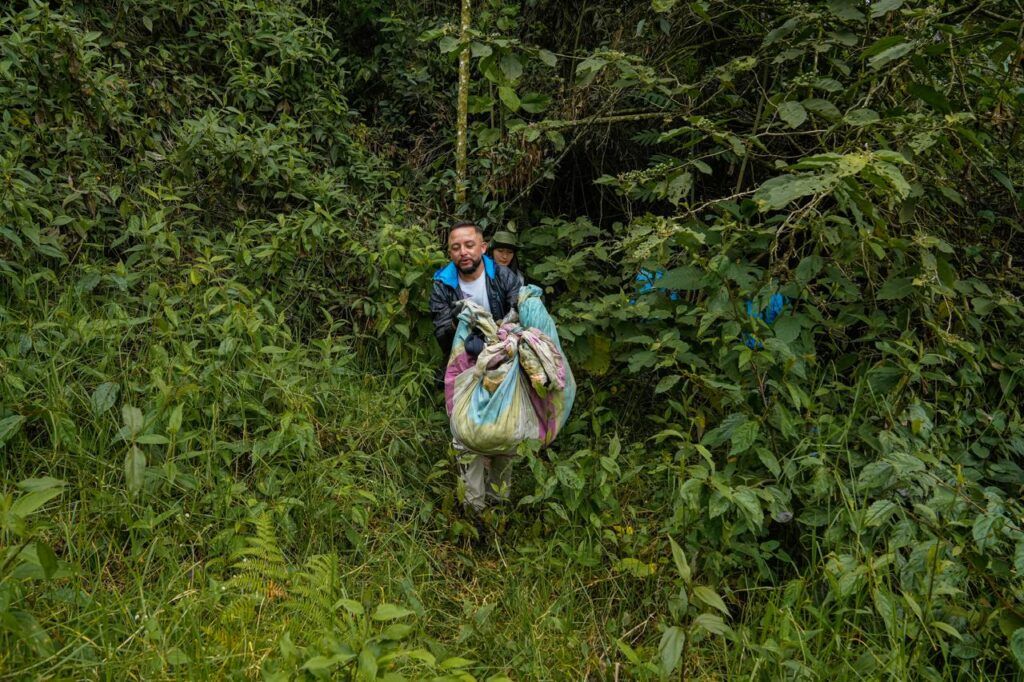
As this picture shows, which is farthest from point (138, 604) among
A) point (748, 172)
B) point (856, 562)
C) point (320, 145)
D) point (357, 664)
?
point (748, 172)

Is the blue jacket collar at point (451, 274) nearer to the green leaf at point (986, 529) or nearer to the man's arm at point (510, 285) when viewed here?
the man's arm at point (510, 285)

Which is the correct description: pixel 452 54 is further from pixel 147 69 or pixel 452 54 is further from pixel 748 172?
pixel 147 69

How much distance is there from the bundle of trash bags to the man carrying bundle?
11 centimetres

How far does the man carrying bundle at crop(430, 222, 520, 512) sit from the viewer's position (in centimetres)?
355

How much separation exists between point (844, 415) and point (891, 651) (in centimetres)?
130

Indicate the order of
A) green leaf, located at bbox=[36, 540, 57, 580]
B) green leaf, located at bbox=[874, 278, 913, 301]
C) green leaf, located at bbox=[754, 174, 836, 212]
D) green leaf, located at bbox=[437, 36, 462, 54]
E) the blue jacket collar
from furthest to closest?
the blue jacket collar < green leaf, located at bbox=[437, 36, 462, 54] < green leaf, located at bbox=[874, 278, 913, 301] < green leaf, located at bbox=[754, 174, 836, 212] < green leaf, located at bbox=[36, 540, 57, 580]

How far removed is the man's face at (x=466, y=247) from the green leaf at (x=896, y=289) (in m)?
2.03

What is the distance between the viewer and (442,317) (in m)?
3.87

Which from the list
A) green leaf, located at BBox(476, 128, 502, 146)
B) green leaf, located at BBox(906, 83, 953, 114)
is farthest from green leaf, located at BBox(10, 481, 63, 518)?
green leaf, located at BBox(906, 83, 953, 114)

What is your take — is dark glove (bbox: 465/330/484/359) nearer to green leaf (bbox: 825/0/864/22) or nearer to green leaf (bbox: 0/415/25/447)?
green leaf (bbox: 0/415/25/447)

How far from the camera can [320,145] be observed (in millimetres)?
5504

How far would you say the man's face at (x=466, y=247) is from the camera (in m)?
3.80

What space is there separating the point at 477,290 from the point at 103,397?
1.86 m

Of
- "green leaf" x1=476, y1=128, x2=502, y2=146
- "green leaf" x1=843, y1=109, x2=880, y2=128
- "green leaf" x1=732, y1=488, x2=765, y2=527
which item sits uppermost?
"green leaf" x1=843, y1=109, x2=880, y2=128
